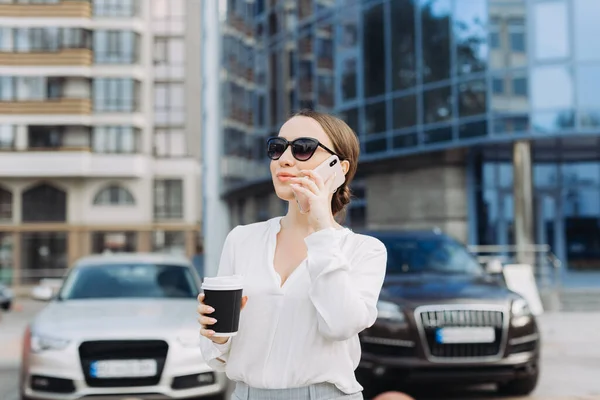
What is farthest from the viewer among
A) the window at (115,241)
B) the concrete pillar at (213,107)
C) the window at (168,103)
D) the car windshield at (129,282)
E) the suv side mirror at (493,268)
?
the window at (168,103)

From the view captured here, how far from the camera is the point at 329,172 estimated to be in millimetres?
2484

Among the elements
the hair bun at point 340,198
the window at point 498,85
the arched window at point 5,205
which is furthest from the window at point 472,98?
the arched window at point 5,205

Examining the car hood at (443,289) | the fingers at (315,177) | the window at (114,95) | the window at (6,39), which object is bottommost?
the car hood at (443,289)

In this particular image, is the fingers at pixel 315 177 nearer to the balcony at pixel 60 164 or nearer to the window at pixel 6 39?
the window at pixel 6 39

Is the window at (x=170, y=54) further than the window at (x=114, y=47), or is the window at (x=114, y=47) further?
the window at (x=170, y=54)

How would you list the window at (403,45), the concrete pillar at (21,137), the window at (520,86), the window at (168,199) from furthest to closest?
the window at (168,199) < the concrete pillar at (21,137) < the window at (403,45) < the window at (520,86)

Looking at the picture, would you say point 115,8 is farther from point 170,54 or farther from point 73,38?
point 170,54

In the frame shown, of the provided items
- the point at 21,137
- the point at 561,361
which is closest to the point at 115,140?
the point at 21,137

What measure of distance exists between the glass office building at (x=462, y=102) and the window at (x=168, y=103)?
71.3ft

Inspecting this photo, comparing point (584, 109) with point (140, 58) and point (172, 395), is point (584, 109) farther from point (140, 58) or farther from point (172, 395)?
point (140, 58)

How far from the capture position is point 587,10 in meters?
20.7

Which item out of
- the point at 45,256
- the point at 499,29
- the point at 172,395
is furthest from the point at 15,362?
the point at 45,256

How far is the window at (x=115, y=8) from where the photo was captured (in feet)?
159

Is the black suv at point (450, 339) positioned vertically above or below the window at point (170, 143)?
below
